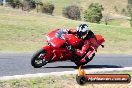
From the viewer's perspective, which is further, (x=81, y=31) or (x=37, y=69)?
(x=81, y=31)

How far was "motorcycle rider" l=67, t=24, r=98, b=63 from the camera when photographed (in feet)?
44.4

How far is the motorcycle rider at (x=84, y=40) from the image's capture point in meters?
13.5

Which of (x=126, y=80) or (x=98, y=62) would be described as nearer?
(x=126, y=80)

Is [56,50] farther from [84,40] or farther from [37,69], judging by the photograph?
[84,40]

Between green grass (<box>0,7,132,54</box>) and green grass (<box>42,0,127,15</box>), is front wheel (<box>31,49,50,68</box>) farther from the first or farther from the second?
green grass (<box>42,0,127,15</box>)

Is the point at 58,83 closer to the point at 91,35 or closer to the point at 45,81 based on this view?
the point at 45,81

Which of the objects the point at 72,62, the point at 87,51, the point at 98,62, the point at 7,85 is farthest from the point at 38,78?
the point at 98,62

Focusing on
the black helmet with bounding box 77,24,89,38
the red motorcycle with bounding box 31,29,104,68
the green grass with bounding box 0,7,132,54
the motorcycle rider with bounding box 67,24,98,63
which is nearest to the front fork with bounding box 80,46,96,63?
the motorcycle rider with bounding box 67,24,98,63

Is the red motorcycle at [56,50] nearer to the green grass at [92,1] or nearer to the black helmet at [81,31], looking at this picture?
the black helmet at [81,31]

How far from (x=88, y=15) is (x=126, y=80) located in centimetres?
7621

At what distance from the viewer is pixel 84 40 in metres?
13.8

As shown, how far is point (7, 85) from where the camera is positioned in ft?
31.3

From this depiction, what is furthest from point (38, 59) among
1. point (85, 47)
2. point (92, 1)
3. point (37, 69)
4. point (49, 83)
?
point (92, 1)

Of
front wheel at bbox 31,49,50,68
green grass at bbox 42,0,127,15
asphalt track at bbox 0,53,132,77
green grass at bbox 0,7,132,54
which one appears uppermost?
front wheel at bbox 31,49,50,68
